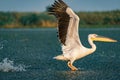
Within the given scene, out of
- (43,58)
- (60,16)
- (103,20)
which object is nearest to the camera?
(60,16)

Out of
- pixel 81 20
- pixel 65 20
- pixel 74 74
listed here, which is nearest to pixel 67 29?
pixel 65 20

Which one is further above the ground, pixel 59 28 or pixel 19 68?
pixel 59 28

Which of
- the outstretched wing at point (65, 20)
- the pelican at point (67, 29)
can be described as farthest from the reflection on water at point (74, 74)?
the outstretched wing at point (65, 20)

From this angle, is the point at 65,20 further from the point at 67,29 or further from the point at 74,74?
the point at 74,74

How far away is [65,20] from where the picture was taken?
60.8 ft

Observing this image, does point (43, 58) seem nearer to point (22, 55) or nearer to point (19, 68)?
point (22, 55)

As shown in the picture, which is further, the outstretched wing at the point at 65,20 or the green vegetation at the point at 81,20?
the green vegetation at the point at 81,20

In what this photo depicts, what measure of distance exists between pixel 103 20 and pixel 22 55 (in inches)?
1745

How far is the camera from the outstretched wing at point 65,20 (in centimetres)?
1838

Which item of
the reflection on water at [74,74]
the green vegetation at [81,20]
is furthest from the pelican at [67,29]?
the green vegetation at [81,20]

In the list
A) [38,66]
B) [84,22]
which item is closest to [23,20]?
[84,22]

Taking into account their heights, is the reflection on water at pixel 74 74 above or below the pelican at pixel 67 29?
below

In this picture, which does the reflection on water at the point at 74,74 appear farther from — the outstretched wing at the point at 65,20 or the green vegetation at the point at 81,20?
the green vegetation at the point at 81,20

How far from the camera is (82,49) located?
1953cm
